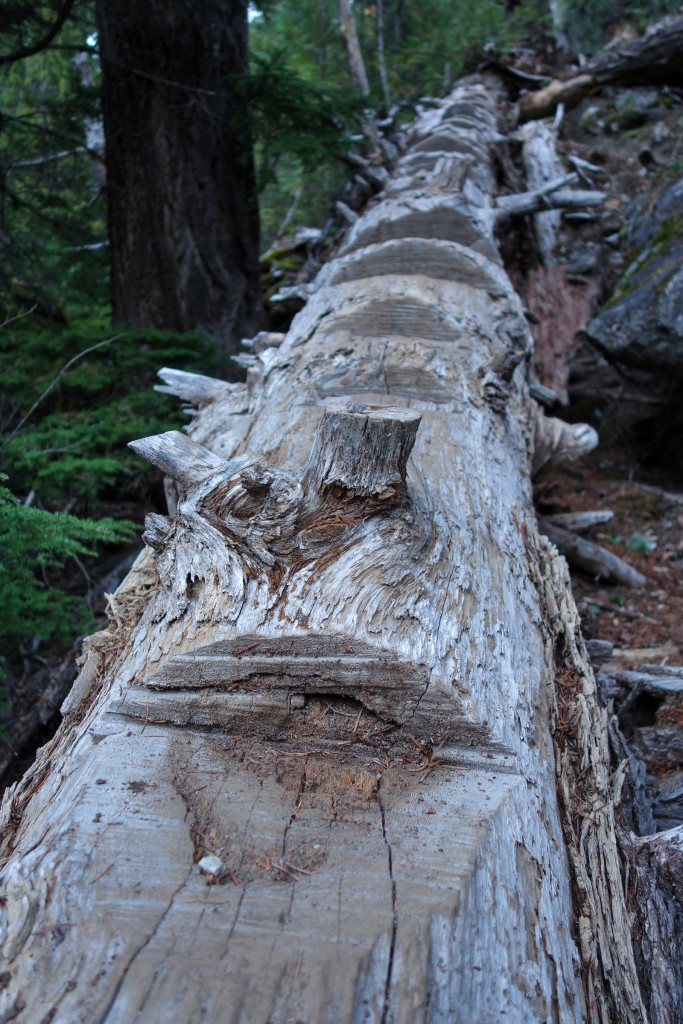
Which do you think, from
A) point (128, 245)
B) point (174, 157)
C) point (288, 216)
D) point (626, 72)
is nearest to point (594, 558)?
point (128, 245)

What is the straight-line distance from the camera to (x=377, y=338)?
3.30m

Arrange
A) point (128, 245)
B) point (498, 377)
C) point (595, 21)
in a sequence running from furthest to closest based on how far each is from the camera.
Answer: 1. point (595, 21)
2. point (128, 245)
3. point (498, 377)

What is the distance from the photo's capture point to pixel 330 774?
1609mm

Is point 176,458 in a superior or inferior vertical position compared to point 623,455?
superior

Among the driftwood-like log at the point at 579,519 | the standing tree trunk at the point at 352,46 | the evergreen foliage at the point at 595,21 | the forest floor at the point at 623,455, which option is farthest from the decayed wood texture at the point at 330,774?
the evergreen foliage at the point at 595,21

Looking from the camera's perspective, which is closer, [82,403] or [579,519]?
[579,519]

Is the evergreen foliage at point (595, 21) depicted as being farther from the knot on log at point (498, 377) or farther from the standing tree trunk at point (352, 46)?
the knot on log at point (498, 377)

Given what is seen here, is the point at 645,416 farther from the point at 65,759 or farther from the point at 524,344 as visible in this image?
the point at 65,759

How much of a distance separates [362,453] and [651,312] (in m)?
3.80

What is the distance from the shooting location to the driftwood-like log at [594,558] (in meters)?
4.24

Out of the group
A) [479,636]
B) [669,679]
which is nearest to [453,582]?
[479,636]

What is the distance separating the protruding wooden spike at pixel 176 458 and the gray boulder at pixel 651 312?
154 inches

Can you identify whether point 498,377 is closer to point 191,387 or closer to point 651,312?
point 191,387

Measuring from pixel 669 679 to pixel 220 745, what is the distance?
2123 mm
